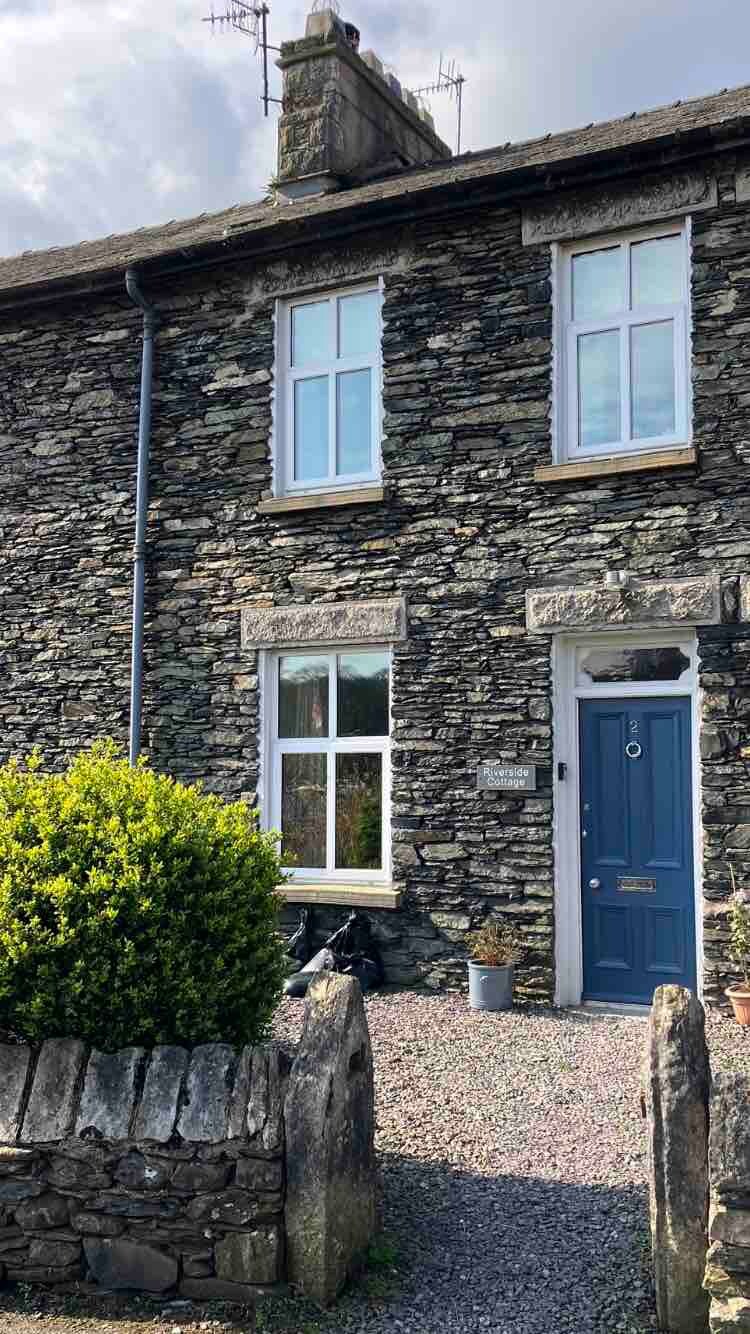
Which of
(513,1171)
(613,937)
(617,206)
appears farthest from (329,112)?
(513,1171)

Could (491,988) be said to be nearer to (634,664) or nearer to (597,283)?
(634,664)

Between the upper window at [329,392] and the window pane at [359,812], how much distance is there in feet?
7.17

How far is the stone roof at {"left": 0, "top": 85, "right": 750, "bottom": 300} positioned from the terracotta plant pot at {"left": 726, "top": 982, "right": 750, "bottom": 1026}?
548cm

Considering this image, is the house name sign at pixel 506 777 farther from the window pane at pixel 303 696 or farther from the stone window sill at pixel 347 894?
the window pane at pixel 303 696

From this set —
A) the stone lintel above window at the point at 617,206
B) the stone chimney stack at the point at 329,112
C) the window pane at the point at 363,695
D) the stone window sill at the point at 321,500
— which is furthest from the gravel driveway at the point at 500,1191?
the stone chimney stack at the point at 329,112

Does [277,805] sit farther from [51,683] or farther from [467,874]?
[51,683]

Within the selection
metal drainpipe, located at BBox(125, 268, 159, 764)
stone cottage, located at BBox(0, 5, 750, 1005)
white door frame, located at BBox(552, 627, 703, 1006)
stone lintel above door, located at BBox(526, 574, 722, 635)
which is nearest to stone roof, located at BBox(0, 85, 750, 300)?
stone cottage, located at BBox(0, 5, 750, 1005)

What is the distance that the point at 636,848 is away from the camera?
792cm

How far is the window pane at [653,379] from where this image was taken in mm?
7992

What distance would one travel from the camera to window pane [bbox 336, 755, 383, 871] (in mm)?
8797

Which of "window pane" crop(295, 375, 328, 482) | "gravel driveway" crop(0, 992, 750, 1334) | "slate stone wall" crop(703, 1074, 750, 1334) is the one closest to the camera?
"slate stone wall" crop(703, 1074, 750, 1334)

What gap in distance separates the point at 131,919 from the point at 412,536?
16.4 feet

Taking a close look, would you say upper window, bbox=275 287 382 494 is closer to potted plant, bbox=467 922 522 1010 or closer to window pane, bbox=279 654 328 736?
window pane, bbox=279 654 328 736

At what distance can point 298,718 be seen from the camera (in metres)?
9.16
